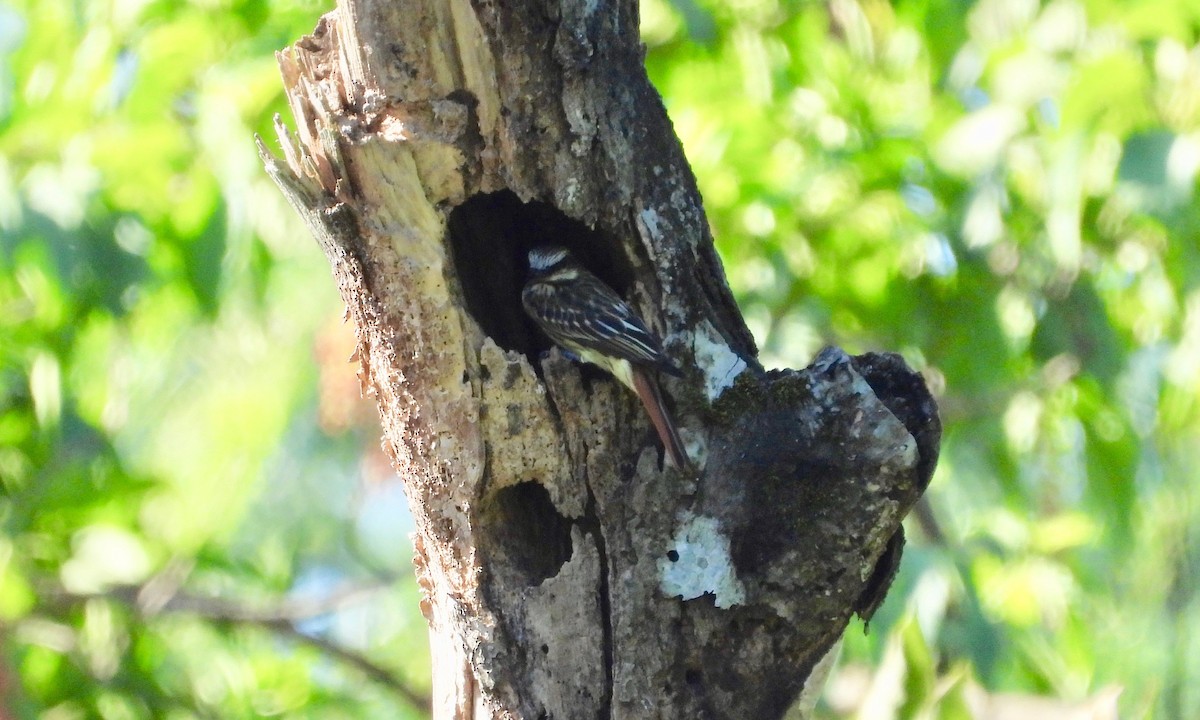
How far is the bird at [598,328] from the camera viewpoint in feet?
9.18

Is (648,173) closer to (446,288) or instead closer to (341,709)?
(446,288)

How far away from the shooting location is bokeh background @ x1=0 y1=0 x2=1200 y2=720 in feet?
15.2

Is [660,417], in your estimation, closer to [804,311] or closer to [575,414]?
[575,414]

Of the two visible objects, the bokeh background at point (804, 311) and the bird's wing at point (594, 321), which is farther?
the bokeh background at point (804, 311)

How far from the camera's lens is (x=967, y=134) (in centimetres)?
502

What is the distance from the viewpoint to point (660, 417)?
2785mm

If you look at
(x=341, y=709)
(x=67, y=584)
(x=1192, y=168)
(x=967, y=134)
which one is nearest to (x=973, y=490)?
(x=967, y=134)

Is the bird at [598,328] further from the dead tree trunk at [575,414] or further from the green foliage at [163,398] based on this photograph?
the green foliage at [163,398]

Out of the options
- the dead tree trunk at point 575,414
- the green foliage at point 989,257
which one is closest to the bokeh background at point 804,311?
the green foliage at point 989,257

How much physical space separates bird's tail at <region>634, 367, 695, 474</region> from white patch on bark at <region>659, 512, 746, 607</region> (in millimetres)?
130

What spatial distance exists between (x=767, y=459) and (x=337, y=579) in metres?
6.50

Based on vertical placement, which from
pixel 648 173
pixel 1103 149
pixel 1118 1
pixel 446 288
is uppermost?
pixel 1118 1

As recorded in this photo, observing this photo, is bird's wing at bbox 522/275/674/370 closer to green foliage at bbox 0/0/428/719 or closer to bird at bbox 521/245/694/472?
bird at bbox 521/245/694/472

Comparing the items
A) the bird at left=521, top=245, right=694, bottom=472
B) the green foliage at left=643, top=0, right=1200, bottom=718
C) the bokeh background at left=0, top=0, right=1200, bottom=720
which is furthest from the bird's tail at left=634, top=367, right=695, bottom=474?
the green foliage at left=643, top=0, right=1200, bottom=718
